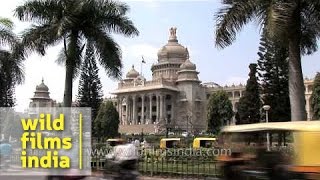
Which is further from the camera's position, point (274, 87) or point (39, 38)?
point (274, 87)

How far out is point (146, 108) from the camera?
11756 cm

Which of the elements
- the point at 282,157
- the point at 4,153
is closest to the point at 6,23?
the point at 4,153

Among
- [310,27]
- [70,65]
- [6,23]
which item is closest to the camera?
[310,27]

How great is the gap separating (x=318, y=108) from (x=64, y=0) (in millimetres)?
40833

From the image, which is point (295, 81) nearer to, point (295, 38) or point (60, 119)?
point (295, 38)

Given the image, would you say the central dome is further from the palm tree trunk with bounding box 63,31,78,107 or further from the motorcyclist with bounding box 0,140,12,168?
the motorcyclist with bounding box 0,140,12,168

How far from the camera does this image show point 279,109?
183 ft

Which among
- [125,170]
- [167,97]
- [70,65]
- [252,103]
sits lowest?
[125,170]

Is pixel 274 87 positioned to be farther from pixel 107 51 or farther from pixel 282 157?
pixel 282 157

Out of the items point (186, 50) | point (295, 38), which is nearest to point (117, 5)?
point (295, 38)

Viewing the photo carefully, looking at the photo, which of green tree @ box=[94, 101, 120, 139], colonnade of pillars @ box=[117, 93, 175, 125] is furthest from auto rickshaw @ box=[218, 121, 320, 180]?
colonnade of pillars @ box=[117, 93, 175, 125]

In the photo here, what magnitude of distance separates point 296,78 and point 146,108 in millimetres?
101957

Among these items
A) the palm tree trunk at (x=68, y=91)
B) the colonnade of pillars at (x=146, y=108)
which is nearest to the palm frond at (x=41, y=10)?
the palm tree trunk at (x=68, y=91)

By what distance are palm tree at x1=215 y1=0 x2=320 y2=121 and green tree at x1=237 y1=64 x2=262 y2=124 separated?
4502cm
